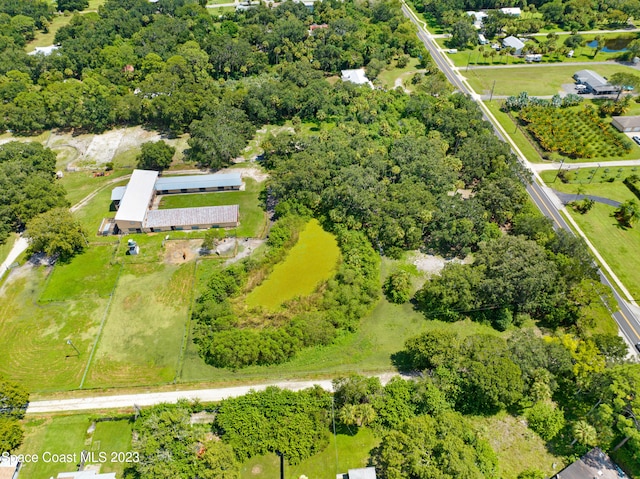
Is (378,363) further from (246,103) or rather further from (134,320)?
(246,103)

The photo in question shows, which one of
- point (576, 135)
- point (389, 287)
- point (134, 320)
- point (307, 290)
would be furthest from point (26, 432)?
point (576, 135)

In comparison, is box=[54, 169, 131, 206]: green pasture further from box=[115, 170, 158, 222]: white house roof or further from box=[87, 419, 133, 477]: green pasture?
box=[87, 419, 133, 477]: green pasture

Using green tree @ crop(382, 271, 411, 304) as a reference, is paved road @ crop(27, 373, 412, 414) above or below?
below

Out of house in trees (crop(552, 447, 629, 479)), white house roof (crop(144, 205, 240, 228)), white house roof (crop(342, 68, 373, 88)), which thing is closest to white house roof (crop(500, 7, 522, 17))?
white house roof (crop(342, 68, 373, 88))

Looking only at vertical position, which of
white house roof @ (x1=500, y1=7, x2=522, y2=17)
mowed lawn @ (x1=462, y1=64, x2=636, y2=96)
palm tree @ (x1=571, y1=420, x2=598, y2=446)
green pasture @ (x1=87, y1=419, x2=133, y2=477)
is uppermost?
white house roof @ (x1=500, y1=7, x2=522, y2=17)

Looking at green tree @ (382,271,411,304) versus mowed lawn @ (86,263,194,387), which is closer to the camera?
mowed lawn @ (86,263,194,387)

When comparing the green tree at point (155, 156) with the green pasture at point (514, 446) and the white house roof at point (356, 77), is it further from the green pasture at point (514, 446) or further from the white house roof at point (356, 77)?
the green pasture at point (514, 446)

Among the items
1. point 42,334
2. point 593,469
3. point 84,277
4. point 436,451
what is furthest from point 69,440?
point 593,469
